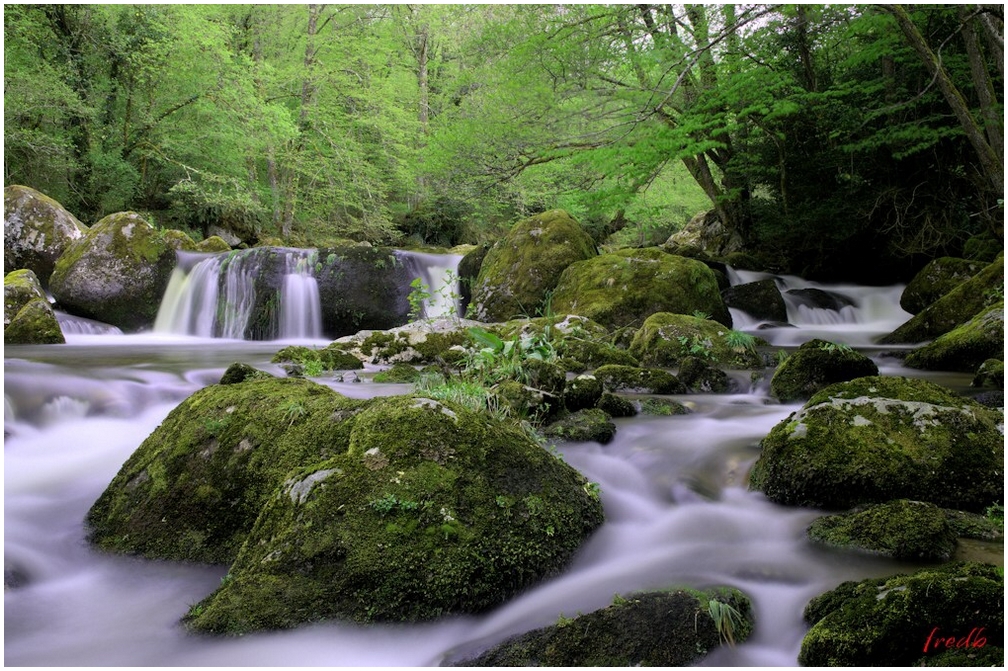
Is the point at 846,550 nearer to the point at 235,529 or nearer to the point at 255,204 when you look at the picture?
the point at 235,529

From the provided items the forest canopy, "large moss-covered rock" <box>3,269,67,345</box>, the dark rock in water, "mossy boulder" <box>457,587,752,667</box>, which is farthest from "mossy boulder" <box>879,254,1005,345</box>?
"large moss-covered rock" <box>3,269,67,345</box>

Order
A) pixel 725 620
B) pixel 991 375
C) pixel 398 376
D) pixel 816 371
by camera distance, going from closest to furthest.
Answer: pixel 725 620, pixel 991 375, pixel 816 371, pixel 398 376

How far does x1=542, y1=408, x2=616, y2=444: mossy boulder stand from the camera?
4.24 metres

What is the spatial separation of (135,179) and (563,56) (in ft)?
41.2

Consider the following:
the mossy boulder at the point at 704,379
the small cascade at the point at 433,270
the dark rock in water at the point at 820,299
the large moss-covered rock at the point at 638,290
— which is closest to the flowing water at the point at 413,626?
the mossy boulder at the point at 704,379

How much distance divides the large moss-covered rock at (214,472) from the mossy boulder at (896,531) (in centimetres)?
229

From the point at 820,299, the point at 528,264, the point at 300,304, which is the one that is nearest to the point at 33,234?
the point at 300,304

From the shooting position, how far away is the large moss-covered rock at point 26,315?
9289 mm

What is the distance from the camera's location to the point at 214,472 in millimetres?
3070

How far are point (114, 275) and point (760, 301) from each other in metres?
12.0

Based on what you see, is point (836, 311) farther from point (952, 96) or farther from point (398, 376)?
point (398, 376)

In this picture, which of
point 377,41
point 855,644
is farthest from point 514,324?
point 377,41

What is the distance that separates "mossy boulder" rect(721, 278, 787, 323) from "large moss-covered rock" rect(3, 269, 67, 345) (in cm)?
1139

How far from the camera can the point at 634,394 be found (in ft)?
19.0
